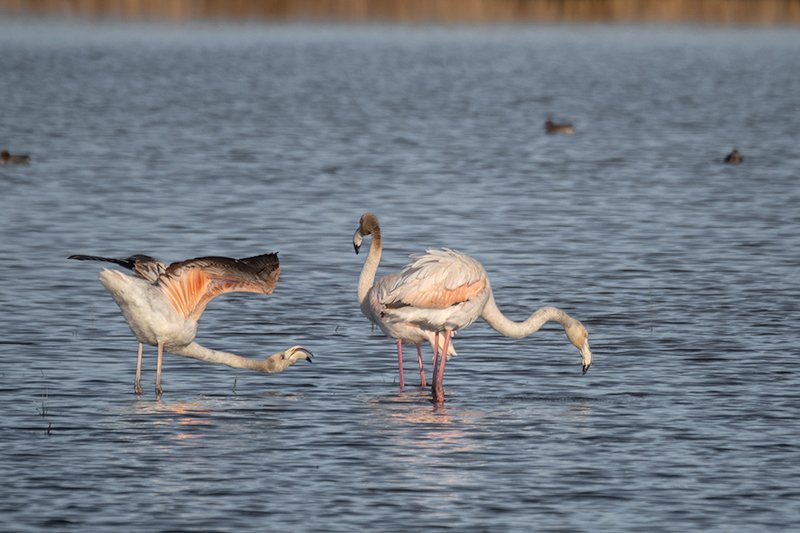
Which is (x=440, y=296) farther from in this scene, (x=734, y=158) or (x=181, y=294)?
(x=734, y=158)

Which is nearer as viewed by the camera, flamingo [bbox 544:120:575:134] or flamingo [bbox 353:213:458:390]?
flamingo [bbox 353:213:458:390]

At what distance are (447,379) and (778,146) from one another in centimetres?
2259

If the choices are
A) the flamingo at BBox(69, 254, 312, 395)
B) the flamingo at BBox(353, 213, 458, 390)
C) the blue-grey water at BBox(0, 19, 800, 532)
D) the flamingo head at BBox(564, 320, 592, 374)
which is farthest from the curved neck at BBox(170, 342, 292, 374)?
the flamingo head at BBox(564, 320, 592, 374)

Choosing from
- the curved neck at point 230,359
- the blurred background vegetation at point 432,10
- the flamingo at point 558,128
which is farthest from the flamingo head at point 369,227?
the blurred background vegetation at point 432,10

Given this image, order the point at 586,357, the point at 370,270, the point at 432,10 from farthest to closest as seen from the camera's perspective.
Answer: the point at 432,10 → the point at 370,270 → the point at 586,357

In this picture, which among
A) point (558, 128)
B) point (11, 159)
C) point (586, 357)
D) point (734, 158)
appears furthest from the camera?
point (558, 128)

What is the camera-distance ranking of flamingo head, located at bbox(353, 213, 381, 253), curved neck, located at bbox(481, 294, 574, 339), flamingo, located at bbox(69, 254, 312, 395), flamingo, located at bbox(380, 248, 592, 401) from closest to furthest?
flamingo, located at bbox(69, 254, 312, 395)
flamingo, located at bbox(380, 248, 592, 401)
curved neck, located at bbox(481, 294, 574, 339)
flamingo head, located at bbox(353, 213, 381, 253)

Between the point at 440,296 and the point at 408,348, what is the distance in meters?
2.68

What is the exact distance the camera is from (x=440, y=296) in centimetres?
1120

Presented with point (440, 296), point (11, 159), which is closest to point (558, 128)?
point (11, 159)

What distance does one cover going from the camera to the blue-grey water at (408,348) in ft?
29.2

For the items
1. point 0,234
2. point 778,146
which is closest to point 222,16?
point 778,146

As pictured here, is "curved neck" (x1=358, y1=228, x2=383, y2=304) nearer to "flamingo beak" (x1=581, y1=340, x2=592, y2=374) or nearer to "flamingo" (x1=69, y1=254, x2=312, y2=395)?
"flamingo" (x1=69, y1=254, x2=312, y2=395)

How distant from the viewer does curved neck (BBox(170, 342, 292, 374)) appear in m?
11.5
